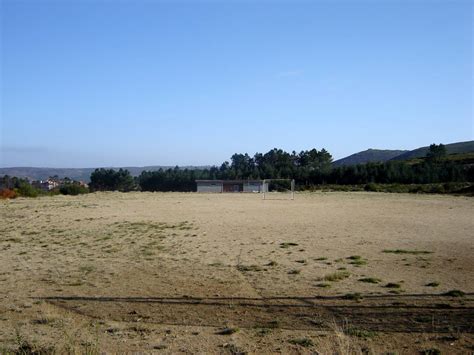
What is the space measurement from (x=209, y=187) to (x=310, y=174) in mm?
23040

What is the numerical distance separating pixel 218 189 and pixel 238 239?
74.4 meters

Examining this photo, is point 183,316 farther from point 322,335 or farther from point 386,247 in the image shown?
point 386,247

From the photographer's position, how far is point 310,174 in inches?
4102

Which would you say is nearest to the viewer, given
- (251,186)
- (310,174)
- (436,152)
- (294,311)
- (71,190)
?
(294,311)

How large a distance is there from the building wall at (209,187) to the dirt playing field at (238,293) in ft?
242

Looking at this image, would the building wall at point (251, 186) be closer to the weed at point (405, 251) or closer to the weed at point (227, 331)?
the weed at point (405, 251)

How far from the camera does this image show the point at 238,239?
17.1m

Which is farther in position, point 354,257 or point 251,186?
point 251,186

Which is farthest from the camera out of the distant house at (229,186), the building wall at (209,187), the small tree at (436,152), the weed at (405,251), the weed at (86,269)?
the small tree at (436,152)

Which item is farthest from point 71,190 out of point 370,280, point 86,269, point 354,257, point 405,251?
point 370,280

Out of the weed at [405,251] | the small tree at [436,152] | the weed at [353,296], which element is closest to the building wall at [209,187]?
the small tree at [436,152]

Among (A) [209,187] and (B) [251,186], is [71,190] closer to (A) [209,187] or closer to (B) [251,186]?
(A) [209,187]

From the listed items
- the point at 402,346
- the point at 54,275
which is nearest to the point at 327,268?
the point at 402,346

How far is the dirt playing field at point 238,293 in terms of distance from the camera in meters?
6.47
